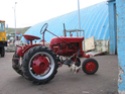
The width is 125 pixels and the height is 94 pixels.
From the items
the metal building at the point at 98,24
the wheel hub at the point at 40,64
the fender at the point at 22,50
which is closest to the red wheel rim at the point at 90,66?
the wheel hub at the point at 40,64

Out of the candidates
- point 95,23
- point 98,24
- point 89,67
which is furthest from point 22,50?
point 95,23

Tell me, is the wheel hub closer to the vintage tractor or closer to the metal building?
the vintage tractor

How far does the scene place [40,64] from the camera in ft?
25.5

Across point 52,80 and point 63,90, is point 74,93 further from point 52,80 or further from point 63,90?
point 52,80

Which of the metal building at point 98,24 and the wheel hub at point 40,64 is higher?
the metal building at point 98,24

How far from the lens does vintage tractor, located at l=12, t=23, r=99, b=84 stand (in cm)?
760

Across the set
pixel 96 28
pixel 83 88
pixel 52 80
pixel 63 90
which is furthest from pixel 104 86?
pixel 96 28

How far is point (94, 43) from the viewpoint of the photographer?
19.8 metres

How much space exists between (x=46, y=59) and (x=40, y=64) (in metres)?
0.26

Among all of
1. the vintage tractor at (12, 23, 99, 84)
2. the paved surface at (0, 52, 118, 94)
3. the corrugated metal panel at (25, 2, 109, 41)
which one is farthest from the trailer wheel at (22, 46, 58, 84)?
the corrugated metal panel at (25, 2, 109, 41)

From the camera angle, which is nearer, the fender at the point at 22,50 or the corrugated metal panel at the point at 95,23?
the fender at the point at 22,50

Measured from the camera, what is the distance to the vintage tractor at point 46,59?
7602 mm

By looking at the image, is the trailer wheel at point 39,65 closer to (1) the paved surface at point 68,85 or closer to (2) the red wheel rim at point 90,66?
(1) the paved surface at point 68,85

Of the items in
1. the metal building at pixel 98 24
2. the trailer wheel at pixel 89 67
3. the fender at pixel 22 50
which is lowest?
the trailer wheel at pixel 89 67
